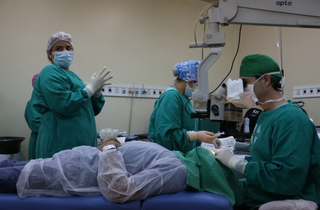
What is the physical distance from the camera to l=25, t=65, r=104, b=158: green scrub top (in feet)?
6.21

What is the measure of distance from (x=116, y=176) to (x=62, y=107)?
76 cm

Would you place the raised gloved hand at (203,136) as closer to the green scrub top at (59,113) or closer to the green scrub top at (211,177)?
the green scrub top at (211,177)

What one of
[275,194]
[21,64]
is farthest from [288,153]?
[21,64]

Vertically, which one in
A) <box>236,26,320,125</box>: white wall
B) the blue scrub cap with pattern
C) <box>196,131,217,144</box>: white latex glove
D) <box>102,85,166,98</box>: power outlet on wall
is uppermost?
<box>236,26,320,125</box>: white wall

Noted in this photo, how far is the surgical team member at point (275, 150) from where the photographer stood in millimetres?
1206

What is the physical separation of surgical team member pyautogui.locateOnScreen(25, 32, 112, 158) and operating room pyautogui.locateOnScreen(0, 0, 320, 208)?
4.57ft

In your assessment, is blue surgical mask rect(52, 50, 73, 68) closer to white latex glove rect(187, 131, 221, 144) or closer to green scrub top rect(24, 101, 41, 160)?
green scrub top rect(24, 101, 41, 160)

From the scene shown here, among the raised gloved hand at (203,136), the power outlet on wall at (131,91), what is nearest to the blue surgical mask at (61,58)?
the raised gloved hand at (203,136)

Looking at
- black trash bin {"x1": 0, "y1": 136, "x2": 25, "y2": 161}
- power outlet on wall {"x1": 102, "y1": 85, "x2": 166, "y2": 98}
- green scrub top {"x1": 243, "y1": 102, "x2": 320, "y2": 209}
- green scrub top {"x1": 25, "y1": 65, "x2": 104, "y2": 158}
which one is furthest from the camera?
power outlet on wall {"x1": 102, "y1": 85, "x2": 166, "y2": 98}

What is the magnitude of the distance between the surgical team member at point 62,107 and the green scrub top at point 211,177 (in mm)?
855

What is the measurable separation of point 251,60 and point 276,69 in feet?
0.42

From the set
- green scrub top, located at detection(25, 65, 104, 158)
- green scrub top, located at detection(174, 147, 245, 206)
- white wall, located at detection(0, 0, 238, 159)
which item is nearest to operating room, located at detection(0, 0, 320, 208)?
white wall, located at detection(0, 0, 238, 159)

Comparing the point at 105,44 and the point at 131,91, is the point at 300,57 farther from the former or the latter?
the point at 105,44

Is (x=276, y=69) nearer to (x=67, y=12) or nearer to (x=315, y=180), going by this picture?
(x=315, y=180)
